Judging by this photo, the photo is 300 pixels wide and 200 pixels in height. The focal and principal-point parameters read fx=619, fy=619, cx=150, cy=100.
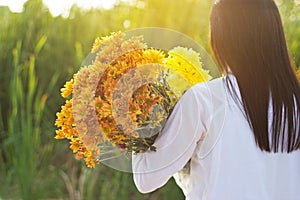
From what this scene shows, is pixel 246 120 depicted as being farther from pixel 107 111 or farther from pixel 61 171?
pixel 61 171

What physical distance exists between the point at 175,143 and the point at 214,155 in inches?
4.9

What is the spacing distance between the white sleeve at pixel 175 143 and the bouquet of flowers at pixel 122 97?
A: 0.03 metres

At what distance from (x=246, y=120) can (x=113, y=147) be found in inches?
17.2

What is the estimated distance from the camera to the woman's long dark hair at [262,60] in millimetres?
1892

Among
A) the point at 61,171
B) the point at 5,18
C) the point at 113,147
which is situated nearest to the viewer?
the point at 113,147

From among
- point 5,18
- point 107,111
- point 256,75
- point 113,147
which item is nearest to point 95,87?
point 107,111

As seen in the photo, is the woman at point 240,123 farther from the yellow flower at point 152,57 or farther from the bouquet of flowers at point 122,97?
the yellow flower at point 152,57

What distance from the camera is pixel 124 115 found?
1.89 m

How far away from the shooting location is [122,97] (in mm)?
1899

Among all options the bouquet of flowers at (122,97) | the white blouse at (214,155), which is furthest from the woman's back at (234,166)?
the bouquet of flowers at (122,97)

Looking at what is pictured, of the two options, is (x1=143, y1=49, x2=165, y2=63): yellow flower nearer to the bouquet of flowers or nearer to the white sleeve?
the bouquet of flowers

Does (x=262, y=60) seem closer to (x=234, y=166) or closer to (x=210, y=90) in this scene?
(x=210, y=90)

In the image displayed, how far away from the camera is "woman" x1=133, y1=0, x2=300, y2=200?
6.08 ft

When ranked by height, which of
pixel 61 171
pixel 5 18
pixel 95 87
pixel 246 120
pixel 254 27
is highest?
pixel 5 18
